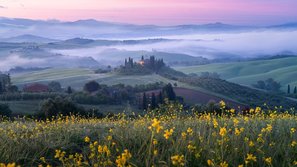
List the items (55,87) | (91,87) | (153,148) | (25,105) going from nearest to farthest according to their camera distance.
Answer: (153,148), (25,105), (91,87), (55,87)

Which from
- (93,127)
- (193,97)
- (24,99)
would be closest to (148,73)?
(193,97)

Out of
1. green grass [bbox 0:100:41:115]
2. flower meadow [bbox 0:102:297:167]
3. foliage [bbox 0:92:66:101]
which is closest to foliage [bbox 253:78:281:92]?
foliage [bbox 0:92:66:101]

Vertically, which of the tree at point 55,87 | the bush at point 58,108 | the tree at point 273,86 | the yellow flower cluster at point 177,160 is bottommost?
the tree at point 273,86

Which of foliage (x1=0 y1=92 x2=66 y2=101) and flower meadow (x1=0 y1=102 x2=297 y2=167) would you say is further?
foliage (x1=0 y1=92 x2=66 y2=101)

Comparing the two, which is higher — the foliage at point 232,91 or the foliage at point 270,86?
the foliage at point 232,91

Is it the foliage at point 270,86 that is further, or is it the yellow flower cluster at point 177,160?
the foliage at point 270,86

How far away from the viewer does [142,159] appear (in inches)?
217

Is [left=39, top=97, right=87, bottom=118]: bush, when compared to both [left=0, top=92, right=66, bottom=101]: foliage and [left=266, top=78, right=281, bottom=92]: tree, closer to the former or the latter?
[left=0, top=92, right=66, bottom=101]: foliage

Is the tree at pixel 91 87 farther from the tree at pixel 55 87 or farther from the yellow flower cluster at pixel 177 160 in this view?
the yellow flower cluster at pixel 177 160

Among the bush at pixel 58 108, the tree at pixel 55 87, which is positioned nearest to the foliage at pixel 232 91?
the tree at pixel 55 87

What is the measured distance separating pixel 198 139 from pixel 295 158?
4.64 feet

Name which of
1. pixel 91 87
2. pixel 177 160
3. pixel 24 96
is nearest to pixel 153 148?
pixel 177 160

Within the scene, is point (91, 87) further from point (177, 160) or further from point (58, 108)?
point (177, 160)

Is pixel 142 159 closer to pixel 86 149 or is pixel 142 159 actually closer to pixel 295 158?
pixel 86 149
